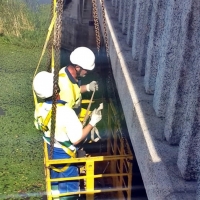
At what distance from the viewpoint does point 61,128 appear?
362cm

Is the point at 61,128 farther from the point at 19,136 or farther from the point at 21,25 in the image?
the point at 21,25

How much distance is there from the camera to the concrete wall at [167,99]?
70.8 inches

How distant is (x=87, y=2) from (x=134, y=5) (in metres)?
4.63

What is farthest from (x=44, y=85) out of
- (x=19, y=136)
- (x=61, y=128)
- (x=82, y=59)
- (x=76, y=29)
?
(x=76, y=29)

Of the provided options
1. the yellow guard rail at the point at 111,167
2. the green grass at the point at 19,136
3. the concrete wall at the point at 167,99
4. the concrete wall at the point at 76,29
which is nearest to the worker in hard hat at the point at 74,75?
the yellow guard rail at the point at 111,167

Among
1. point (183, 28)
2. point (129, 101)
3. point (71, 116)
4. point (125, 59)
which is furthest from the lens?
point (71, 116)

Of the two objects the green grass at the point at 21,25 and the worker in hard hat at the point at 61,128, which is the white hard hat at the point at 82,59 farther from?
the green grass at the point at 21,25

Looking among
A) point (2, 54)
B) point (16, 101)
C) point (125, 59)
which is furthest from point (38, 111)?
point (2, 54)

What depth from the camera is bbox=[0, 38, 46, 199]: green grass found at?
480 cm

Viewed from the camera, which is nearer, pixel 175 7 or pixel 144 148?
pixel 175 7

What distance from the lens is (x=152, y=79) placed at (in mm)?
2582

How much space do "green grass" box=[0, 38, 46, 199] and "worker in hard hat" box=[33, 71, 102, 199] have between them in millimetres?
964

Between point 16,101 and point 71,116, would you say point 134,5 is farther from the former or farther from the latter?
point 16,101

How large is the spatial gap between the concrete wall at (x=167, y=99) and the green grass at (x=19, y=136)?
91.8 inches
